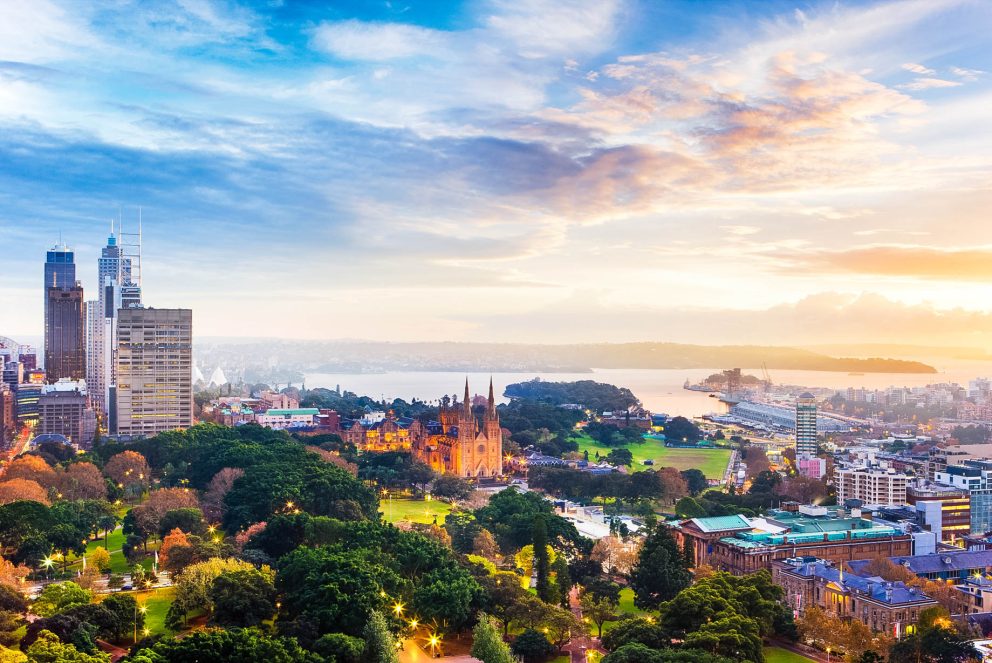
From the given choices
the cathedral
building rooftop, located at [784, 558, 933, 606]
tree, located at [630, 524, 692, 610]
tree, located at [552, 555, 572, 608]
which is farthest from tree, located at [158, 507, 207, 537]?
the cathedral

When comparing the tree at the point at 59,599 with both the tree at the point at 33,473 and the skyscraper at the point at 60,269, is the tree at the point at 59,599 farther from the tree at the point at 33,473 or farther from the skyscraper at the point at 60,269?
the skyscraper at the point at 60,269

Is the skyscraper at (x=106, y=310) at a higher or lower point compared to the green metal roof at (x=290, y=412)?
higher

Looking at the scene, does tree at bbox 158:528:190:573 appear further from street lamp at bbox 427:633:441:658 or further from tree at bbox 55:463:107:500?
tree at bbox 55:463:107:500

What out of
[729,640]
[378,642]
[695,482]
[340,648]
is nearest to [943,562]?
[729,640]

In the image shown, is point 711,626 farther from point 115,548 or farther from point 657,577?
point 115,548

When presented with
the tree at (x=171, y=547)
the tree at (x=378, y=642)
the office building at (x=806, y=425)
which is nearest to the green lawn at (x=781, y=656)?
the tree at (x=378, y=642)

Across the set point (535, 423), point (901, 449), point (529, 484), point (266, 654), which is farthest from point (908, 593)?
point (535, 423)
